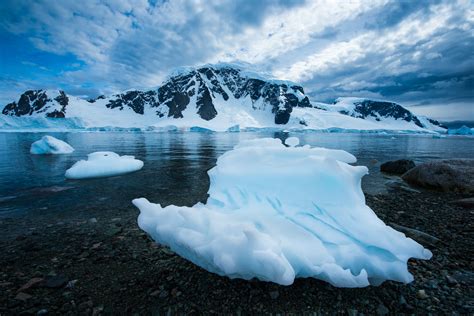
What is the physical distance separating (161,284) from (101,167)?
858 cm

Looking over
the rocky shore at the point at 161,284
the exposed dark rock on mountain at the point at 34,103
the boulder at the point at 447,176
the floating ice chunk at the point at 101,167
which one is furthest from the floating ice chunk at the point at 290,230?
the exposed dark rock on mountain at the point at 34,103

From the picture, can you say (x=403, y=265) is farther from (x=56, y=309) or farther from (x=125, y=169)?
(x=125, y=169)

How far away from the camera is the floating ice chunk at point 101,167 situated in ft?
30.7

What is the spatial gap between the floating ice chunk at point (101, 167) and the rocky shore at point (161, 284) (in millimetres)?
5137

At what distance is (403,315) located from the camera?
238 centimetres

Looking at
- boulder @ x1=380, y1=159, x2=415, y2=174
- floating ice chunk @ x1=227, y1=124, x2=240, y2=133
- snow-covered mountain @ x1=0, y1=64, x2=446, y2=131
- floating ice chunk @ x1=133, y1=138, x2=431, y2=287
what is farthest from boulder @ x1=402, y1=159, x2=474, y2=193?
snow-covered mountain @ x1=0, y1=64, x2=446, y2=131

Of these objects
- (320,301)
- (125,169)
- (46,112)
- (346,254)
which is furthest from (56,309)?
(46,112)

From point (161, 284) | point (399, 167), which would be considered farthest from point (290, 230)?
point (399, 167)

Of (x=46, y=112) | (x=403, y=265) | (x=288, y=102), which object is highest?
(x=288, y=102)

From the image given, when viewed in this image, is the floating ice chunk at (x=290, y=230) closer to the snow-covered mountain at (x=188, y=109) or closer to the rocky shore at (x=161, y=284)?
the rocky shore at (x=161, y=284)

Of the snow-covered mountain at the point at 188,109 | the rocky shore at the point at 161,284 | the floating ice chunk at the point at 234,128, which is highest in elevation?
the snow-covered mountain at the point at 188,109

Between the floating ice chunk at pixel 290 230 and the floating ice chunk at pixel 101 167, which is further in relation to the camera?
the floating ice chunk at pixel 101 167

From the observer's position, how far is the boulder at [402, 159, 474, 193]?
732 centimetres

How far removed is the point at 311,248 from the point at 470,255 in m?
2.82
